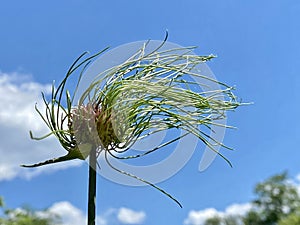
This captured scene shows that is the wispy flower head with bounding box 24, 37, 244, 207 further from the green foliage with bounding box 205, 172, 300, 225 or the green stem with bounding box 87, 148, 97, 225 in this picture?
the green foliage with bounding box 205, 172, 300, 225

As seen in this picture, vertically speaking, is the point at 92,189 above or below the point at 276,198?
below

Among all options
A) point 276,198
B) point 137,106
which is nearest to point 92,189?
point 137,106

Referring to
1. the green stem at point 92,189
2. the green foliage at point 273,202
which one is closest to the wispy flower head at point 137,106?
the green stem at point 92,189

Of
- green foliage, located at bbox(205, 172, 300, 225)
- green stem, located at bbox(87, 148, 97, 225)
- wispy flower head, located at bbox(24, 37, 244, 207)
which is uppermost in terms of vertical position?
green foliage, located at bbox(205, 172, 300, 225)

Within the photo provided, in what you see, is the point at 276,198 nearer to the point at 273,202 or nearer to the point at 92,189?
the point at 273,202

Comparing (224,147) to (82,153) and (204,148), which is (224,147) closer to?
(204,148)

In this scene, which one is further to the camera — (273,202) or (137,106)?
(273,202)

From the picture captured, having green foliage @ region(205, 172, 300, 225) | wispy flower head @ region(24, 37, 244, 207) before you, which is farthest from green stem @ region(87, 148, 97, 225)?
green foliage @ region(205, 172, 300, 225)

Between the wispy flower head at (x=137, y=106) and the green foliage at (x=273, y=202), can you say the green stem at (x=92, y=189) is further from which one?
the green foliage at (x=273, y=202)

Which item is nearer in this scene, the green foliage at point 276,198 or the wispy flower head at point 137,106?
the wispy flower head at point 137,106
